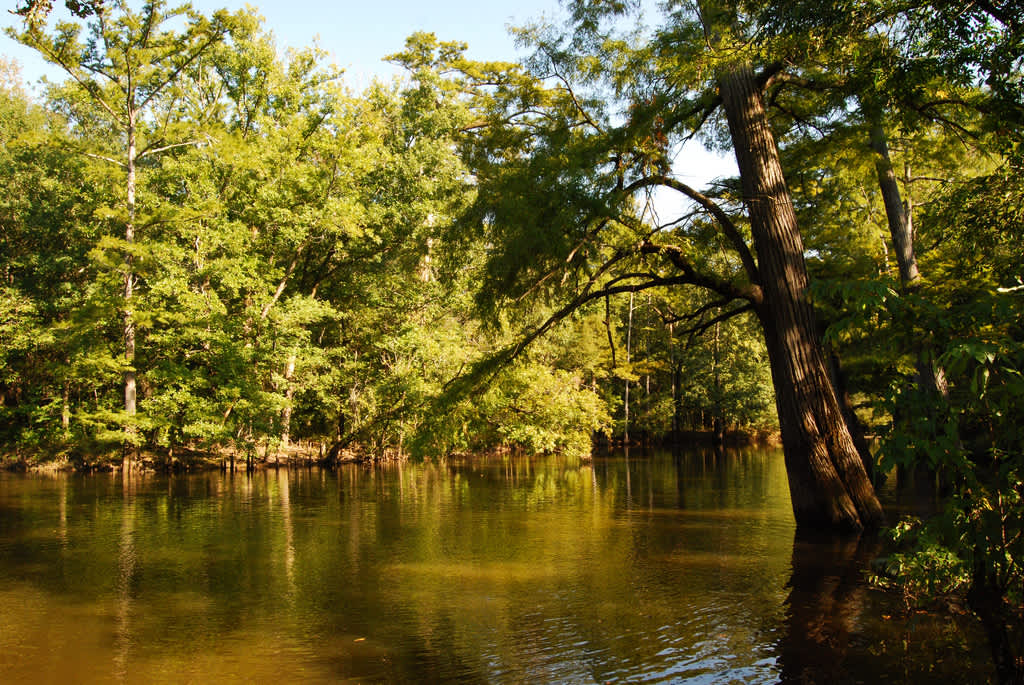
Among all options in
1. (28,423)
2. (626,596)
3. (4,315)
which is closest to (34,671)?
(626,596)

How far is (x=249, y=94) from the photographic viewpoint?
28.7m

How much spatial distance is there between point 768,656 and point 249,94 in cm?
2874

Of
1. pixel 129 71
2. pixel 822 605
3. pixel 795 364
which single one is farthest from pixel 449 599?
pixel 129 71

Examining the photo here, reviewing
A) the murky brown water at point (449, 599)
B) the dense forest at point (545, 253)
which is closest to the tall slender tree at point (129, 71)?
the dense forest at point (545, 253)

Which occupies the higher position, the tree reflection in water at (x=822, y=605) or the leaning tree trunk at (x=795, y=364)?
the leaning tree trunk at (x=795, y=364)

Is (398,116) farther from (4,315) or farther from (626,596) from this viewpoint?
(626,596)

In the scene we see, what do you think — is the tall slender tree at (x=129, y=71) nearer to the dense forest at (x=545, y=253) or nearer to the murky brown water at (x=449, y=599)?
the dense forest at (x=545, y=253)

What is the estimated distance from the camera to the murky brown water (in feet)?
17.0

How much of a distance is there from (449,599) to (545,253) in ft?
13.8

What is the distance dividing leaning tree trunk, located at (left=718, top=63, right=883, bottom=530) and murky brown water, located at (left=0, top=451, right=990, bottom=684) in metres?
0.61

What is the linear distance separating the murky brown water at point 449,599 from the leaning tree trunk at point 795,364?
0.61m

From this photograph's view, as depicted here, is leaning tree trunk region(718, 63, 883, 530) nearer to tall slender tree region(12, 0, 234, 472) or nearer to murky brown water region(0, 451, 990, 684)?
murky brown water region(0, 451, 990, 684)

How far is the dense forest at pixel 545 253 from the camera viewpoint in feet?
19.6

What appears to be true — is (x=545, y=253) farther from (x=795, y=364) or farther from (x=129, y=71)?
(x=129, y=71)
